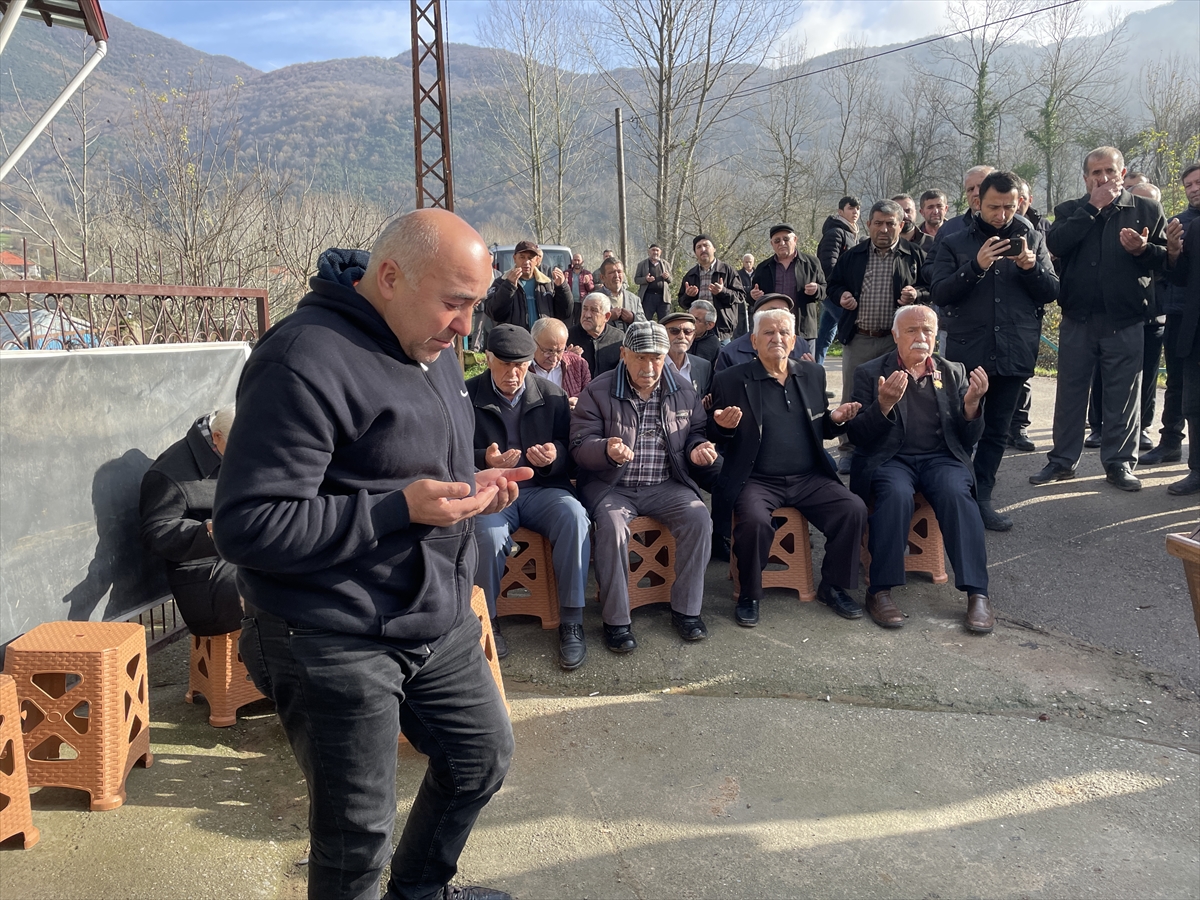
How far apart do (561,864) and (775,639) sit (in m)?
1.95

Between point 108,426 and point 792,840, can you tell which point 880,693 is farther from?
Result: point 108,426

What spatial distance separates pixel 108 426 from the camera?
3.52 meters

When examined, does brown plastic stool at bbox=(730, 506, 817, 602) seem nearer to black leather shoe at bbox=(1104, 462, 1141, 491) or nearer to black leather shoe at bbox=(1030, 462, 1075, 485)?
black leather shoe at bbox=(1030, 462, 1075, 485)

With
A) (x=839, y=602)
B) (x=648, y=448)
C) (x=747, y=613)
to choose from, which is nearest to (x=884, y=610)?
(x=839, y=602)

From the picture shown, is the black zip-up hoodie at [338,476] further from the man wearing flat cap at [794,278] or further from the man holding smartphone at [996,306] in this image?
the man wearing flat cap at [794,278]

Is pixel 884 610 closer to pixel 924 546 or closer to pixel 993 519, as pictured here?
pixel 924 546

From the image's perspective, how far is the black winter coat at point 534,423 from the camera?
181 inches

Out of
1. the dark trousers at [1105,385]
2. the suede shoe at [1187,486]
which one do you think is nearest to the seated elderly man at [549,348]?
the dark trousers at [1105,385]

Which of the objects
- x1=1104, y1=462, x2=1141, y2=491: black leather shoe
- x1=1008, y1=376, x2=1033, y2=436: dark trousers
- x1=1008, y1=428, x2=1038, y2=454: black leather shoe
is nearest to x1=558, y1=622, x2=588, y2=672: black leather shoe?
x1=1104, y1=462, x2=1141, y2=491: black leather shoe

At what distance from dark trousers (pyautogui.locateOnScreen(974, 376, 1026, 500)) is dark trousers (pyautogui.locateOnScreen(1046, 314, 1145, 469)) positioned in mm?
544

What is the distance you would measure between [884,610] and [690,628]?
1.01 m

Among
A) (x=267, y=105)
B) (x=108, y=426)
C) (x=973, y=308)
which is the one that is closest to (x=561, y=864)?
(x=108, y=426)

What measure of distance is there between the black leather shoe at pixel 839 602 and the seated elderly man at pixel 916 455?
0.09 metres

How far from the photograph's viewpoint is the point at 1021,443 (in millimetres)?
6645
